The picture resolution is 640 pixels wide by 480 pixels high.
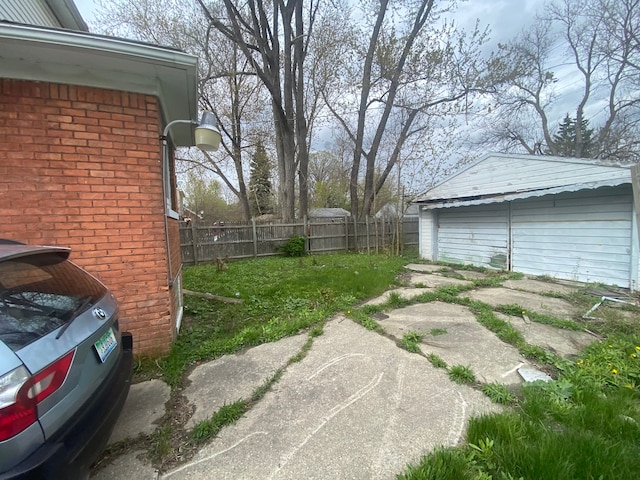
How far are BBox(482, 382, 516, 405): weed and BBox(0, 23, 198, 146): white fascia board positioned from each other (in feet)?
13.6

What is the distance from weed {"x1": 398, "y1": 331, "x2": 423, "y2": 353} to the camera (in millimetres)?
3205

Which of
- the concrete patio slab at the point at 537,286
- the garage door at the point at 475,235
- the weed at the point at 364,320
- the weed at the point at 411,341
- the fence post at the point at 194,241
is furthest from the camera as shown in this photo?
the fence post at the point at 194,241

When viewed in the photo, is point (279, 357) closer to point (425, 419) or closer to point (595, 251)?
point (425, 419)

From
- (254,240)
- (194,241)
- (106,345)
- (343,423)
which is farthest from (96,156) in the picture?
(254,240)

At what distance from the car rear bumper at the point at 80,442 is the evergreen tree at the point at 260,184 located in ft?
59.4

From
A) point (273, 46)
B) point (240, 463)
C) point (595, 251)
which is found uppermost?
point (273, 46)

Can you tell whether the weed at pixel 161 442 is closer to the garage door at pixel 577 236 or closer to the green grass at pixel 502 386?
the green grass at pixel 502 386

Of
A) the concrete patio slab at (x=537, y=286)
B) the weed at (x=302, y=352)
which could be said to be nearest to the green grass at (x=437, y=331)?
the weed at (x=302, y=352)

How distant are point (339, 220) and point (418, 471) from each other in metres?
12.5

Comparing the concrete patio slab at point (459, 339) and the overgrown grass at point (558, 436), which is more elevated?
the overgrown grass at point (558, 436)

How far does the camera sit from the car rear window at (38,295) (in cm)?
126

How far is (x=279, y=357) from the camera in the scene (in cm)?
312

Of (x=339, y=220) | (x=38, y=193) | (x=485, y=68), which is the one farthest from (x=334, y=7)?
(x=38, y=193)

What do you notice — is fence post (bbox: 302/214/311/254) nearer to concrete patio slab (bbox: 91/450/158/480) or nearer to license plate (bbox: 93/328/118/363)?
license plate (bbox: 93/328/118/363)
